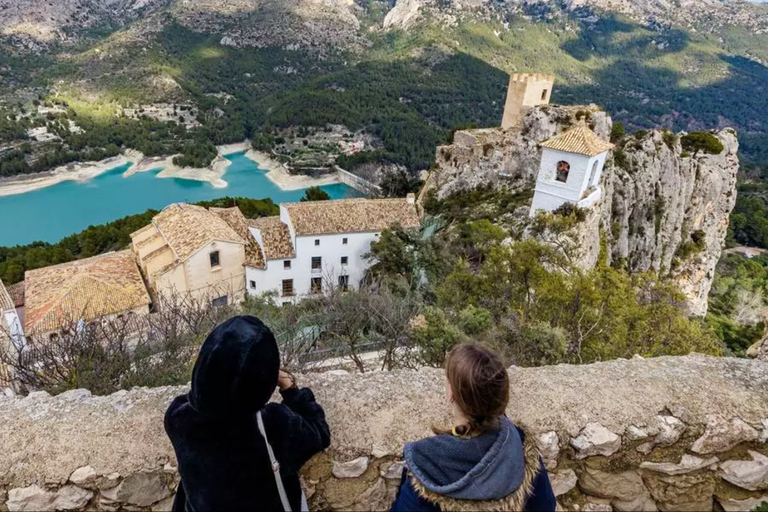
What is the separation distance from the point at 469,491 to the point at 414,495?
21cm

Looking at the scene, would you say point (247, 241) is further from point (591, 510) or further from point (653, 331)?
point (591, 510)

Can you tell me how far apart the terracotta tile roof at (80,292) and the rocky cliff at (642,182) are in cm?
1515

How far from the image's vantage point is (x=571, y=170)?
1580cm

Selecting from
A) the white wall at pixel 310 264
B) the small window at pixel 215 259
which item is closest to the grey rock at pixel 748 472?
the white wall at pixel 310 264

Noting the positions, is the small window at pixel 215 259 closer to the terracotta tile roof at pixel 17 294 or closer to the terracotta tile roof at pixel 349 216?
the terracotta tile roof at pixel 349 216

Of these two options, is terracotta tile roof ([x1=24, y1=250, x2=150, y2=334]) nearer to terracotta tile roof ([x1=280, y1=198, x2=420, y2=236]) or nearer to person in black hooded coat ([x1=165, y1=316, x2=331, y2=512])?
terracotta tile roof ([x1=280, y1=198, x2=420, y2=236])

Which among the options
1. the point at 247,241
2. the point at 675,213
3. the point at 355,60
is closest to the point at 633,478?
the point at 247,241

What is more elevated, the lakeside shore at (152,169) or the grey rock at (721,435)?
the grey rock at (721,435)

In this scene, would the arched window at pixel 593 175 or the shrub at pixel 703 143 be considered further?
the shrub at pixel 703 143

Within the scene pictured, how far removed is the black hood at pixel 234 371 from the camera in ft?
4.98

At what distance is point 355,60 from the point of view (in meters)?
103

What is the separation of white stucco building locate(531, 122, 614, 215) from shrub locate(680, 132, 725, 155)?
1290cm

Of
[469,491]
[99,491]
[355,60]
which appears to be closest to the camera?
[469,491]

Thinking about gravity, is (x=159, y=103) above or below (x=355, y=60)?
below
